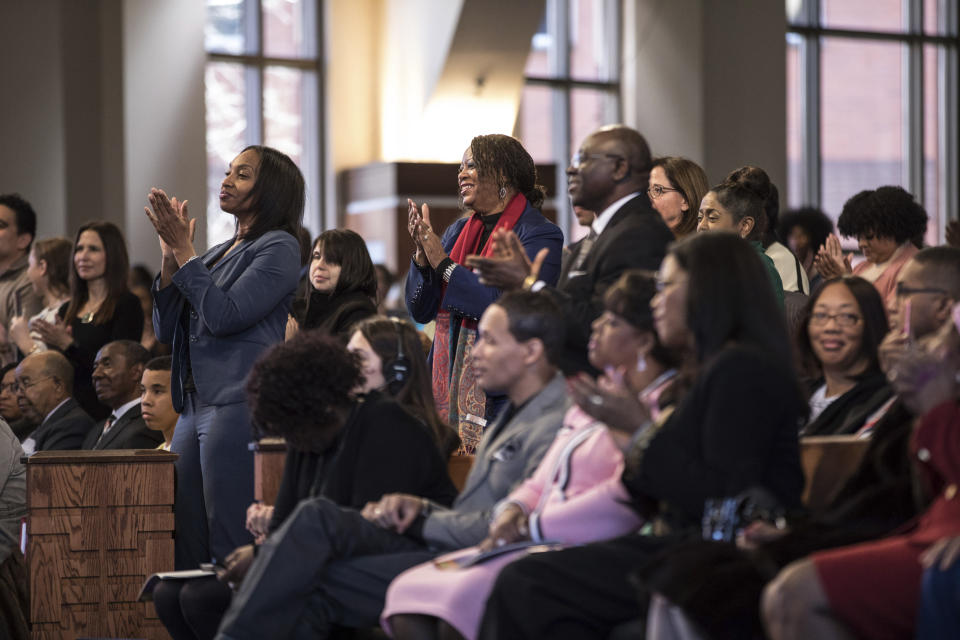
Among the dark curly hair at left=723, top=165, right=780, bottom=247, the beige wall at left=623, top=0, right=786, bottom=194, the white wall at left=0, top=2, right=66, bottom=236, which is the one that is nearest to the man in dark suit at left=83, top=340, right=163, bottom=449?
the dark curly hair at left=723, top=165, right=780, bottom=247

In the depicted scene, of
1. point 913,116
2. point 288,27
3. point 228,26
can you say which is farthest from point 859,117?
point 228,26

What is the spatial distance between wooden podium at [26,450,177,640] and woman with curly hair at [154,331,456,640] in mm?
752

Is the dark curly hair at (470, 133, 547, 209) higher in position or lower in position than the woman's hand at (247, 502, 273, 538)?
higher

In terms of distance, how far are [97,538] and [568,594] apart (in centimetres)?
192

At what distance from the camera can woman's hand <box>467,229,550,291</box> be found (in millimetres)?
3346

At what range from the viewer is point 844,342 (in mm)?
3439

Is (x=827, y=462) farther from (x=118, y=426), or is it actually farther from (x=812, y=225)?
(x=812, y=225)

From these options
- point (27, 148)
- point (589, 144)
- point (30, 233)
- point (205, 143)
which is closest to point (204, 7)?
point (205, 143)

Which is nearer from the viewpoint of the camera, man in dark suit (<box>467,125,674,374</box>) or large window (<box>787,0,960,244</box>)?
man in dark suit (<box>467,125,674,374</box>)

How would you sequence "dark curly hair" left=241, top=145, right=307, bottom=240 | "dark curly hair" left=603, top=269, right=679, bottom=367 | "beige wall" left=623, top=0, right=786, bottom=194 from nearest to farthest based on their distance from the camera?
1. "dark curly hair" left=603, top=269, right=679, bottom=367
2. "dark curly hair" left=241, top=145, right=307, bottom=240
3. "beige wall" left=623, top=0, right=786, bottom=194

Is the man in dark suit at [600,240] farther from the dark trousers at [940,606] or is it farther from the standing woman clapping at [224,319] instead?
the dark trousers at [940,606]

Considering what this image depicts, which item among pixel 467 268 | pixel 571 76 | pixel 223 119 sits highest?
pixel 571 76

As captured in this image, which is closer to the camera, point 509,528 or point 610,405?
point 610,405

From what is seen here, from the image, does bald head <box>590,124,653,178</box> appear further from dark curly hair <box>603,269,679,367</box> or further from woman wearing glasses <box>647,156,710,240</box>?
woman wearing glasses <box>647,156,710,240</box>
